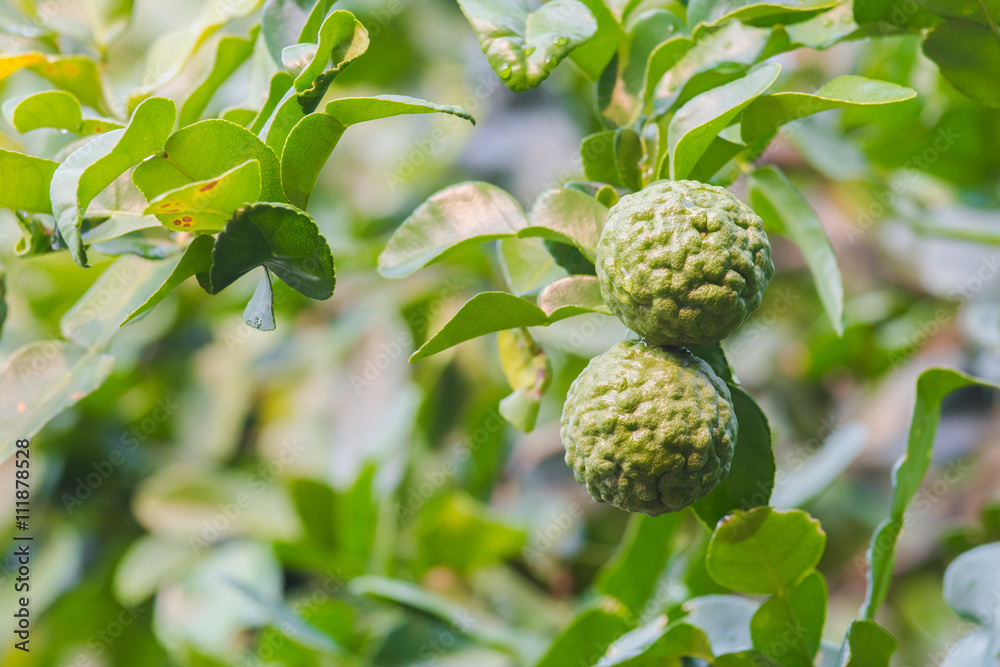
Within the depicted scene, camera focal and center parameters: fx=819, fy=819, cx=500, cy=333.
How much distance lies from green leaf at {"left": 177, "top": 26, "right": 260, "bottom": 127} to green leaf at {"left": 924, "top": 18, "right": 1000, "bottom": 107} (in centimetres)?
60

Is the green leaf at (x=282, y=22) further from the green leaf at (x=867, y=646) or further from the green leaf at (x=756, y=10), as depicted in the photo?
the green leaf at (x=867, y=646)

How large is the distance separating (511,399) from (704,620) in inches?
10.4

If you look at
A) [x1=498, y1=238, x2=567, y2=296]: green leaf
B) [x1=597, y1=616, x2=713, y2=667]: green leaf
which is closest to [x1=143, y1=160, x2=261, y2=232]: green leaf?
[x1=498, y1=238, x2=567, y2=296]: green leaf

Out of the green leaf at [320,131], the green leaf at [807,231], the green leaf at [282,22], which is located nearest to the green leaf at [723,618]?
the green leaf at [807,231]

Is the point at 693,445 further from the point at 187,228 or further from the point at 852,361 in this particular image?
the point at 852,361

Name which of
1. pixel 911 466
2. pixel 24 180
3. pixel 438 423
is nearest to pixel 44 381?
pixel 24 180

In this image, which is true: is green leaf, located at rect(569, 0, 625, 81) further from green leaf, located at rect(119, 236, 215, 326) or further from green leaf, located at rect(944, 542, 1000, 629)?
green leaf, located at rect(944, 542, 1000, 629)

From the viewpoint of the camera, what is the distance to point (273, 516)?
1432 millimetres

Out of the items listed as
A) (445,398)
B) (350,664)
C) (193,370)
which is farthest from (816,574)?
(193,370)

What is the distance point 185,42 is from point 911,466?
0.75m

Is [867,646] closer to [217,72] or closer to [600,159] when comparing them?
[600,159]

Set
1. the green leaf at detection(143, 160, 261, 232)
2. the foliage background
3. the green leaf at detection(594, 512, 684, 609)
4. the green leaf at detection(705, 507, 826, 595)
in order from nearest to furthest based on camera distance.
A: the green leaf at detection(143, 160, 261, 232), the green leaf at detection(705, 507, 826, 595), the green leaf at detection(594, 512, 684, 609), the foliage background

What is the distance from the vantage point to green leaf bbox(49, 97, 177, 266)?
19.3 inches

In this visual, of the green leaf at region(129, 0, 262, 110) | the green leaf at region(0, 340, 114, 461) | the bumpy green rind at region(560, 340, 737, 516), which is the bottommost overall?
the bumpy green rind at region(560, 340, 737, 516)
